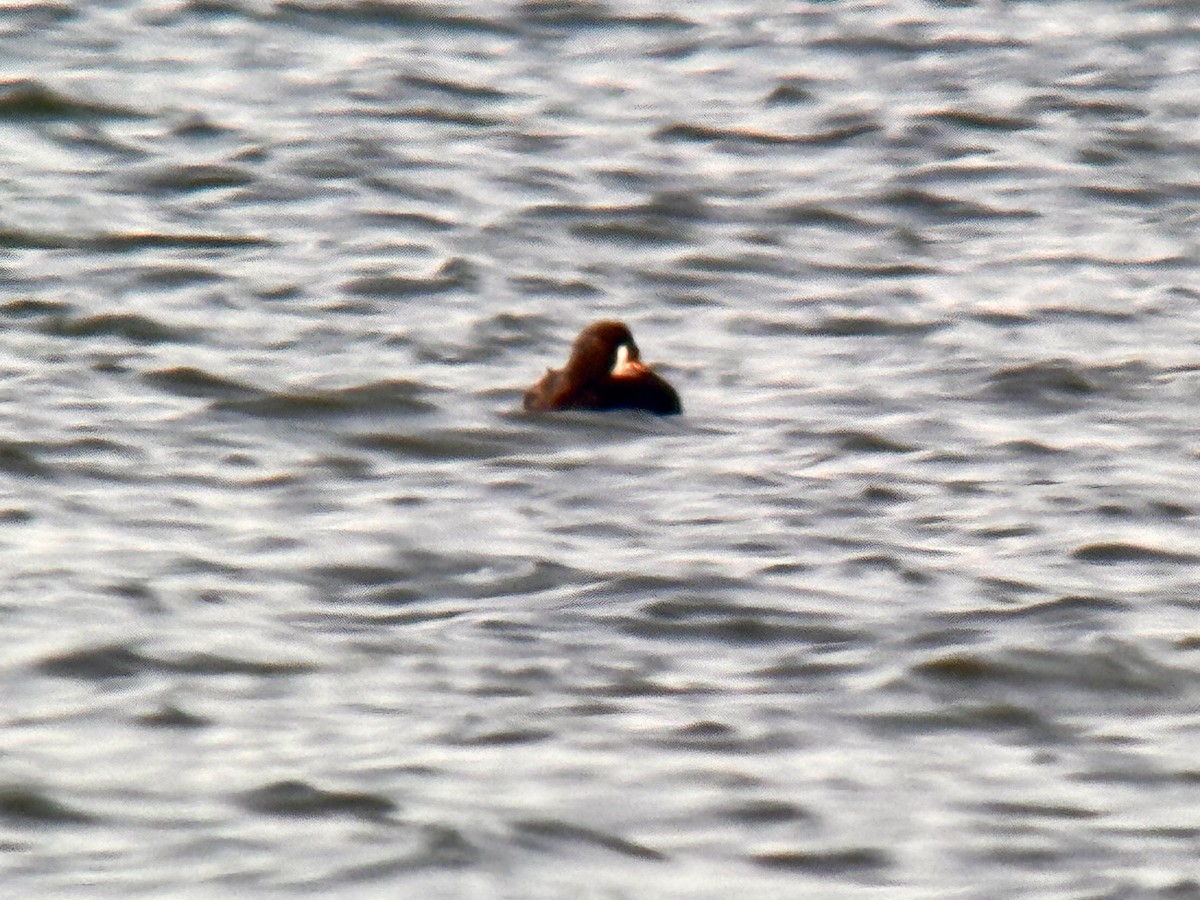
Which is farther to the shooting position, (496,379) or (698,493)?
(496,379)

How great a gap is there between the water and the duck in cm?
11

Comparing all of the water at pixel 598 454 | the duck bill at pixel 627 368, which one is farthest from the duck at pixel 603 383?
the water at pixel 598 454

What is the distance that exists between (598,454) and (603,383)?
40 centimetres

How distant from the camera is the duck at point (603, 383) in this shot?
12219 millimetres

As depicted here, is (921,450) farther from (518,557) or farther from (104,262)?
(104,262)

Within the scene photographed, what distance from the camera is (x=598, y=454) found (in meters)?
11.9

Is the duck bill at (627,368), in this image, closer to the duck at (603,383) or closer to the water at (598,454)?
the duck at (603,383)

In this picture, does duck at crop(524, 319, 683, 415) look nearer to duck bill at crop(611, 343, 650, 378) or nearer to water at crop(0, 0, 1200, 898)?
duck bill at crop(611, 343, 650, 378)

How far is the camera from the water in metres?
7.79

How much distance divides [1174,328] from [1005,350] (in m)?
0.85

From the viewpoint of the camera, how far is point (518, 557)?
33.6ft

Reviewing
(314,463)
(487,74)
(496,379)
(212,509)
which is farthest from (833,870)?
(487,74)

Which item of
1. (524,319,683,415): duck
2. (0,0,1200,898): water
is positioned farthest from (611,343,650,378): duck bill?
(0,0,1200,898): water

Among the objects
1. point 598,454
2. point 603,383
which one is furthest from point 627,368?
point 598,454
